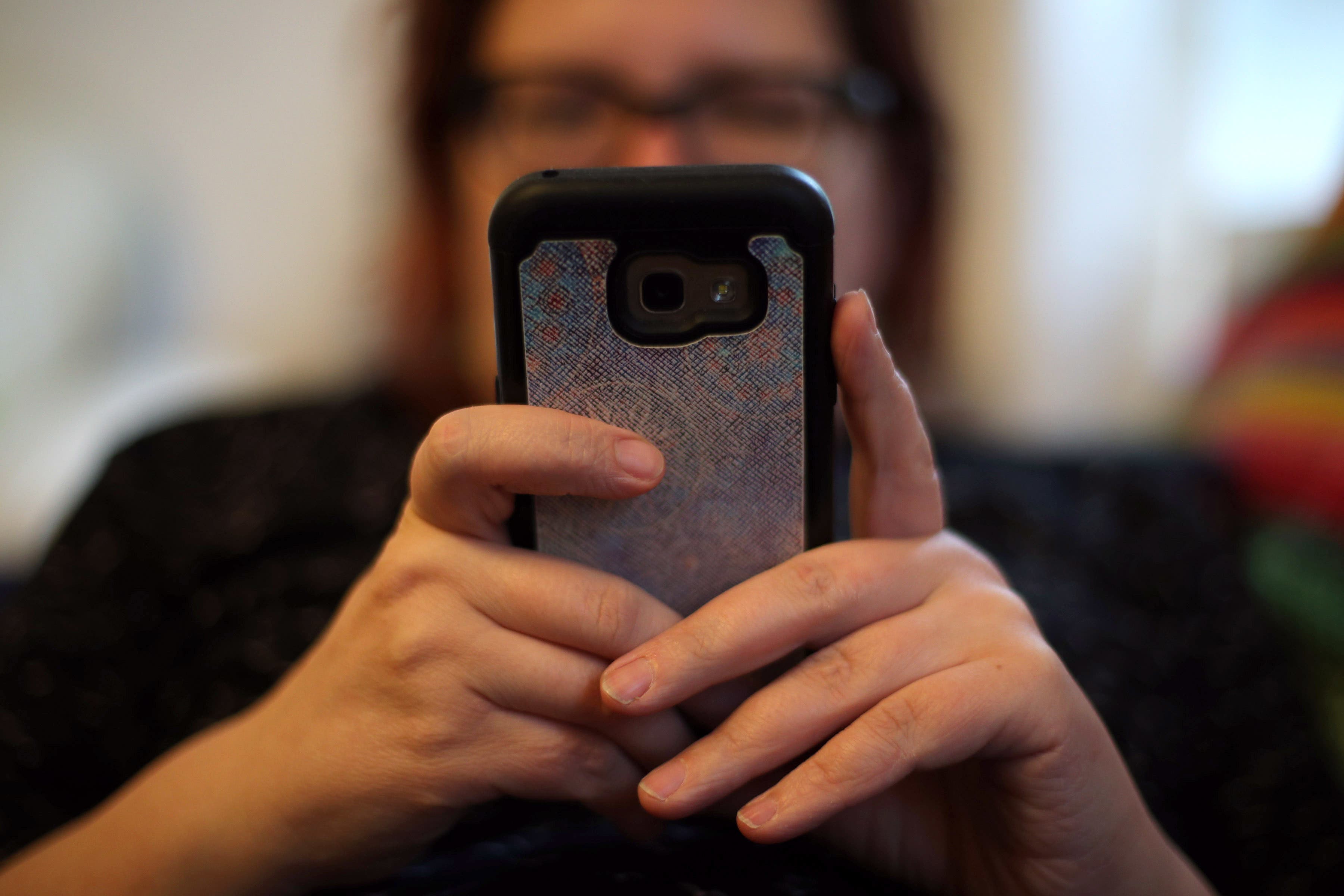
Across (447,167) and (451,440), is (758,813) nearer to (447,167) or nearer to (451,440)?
(451,440)

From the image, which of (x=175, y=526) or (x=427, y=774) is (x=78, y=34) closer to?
(x=175, y=526)

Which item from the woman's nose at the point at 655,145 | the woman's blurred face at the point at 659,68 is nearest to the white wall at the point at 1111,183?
the woman's blurred face at the point at 659,68

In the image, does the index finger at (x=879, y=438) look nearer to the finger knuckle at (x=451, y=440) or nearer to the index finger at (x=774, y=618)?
the index finger at (x=774, y=618)

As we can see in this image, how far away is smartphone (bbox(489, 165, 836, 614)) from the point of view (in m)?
0.32

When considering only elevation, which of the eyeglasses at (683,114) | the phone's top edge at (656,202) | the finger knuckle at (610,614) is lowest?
the finger knuckle at (610,614)

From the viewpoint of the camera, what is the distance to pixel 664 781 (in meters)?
0.33

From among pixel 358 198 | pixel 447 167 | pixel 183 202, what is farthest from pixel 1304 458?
pixel 183 202

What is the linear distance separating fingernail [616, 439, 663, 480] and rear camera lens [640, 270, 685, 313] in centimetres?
6

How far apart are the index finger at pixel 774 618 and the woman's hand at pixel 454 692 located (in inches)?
0.7

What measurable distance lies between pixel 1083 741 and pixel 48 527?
1264mm

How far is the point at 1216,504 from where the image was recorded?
2.97 ft

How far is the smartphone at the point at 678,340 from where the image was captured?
323mm

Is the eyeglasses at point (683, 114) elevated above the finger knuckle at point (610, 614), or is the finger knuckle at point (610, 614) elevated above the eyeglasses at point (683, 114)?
the eyeglasses at point (683, 114)

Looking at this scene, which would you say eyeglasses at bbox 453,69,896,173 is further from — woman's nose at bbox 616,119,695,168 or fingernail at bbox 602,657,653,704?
fingernail at bbox 602,657,653,704
